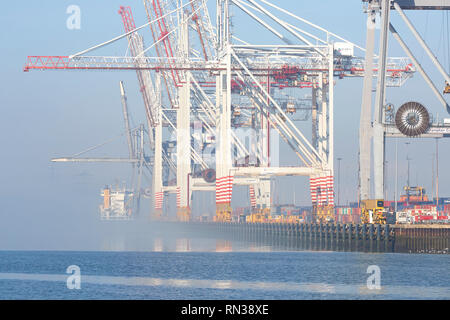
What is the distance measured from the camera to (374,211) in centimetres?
7544

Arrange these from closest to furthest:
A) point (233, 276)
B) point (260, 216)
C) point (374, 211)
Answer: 1. point (233, 276)
2. point (374, 211)
3. point (260, 216)

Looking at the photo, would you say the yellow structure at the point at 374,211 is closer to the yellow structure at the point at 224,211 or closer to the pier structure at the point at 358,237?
the pier structure at the point at 358,237

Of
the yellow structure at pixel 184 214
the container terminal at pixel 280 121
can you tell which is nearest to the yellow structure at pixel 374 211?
the container terminal at pixel 280 121

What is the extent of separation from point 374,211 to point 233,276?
65.8 ft

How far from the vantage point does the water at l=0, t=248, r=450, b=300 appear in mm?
49531

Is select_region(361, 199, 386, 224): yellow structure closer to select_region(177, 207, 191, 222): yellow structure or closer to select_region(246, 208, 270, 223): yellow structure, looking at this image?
select_region(246, 208, 270, 223): yellow structure

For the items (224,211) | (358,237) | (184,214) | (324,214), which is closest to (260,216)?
(224,211)

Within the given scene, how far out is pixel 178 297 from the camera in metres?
47.5

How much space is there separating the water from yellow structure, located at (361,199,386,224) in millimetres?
3118

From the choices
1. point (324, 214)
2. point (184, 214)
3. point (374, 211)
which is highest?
point (374, 211)

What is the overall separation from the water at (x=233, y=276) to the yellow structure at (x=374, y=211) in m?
3.12

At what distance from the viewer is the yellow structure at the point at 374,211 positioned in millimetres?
74625

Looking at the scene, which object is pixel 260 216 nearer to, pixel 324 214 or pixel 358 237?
pixel 324 214

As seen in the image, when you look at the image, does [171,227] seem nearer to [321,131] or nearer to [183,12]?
[183,12]
